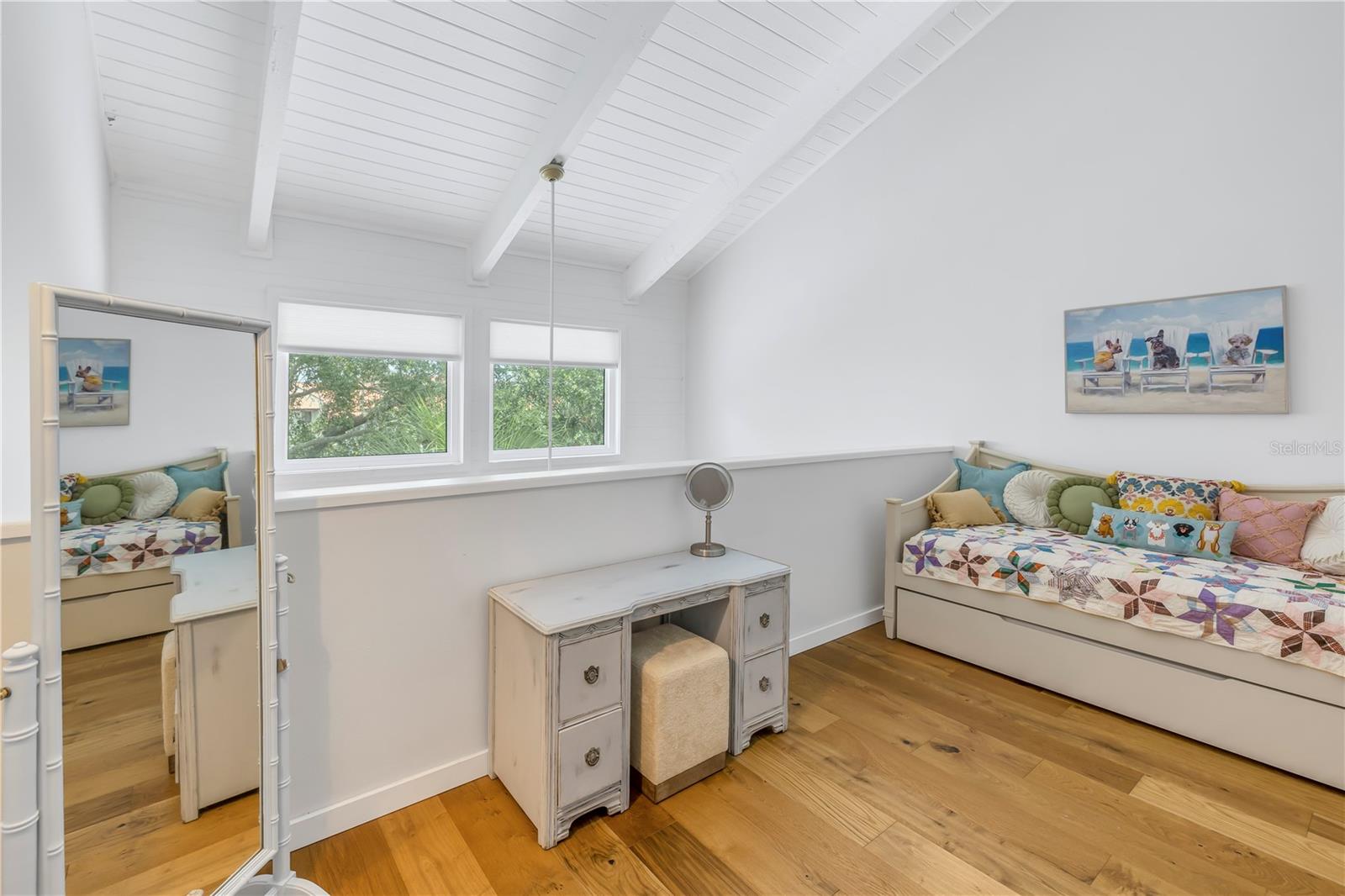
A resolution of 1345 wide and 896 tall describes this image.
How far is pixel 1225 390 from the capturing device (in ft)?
9.14

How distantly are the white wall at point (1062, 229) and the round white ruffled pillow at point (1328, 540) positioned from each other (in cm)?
23

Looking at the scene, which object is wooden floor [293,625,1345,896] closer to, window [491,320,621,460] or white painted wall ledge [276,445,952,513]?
white painted wall ledge [276,445,952,513]

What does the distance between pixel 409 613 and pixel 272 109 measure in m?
2.39

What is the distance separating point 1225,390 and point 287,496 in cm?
389

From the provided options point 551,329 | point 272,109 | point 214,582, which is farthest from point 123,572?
point 272,109

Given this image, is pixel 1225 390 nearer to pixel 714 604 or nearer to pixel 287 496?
pixel 714 604

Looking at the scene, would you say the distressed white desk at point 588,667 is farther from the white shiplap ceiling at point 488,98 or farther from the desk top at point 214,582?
the white shiplap ceiling at point 488,98

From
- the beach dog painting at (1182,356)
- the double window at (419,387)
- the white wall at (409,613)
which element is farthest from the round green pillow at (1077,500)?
the double window at (419,387)

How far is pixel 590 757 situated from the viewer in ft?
5.45

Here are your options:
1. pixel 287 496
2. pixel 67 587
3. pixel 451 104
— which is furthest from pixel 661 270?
pixel 67 587

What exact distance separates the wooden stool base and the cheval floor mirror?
2.87 ft

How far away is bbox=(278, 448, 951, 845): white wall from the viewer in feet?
5.25

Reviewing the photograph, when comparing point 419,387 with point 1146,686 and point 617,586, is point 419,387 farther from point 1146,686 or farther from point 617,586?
point 1146,686

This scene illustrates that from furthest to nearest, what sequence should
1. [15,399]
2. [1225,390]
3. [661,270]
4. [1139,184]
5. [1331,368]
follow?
1. [661,270]
2. [1139,184]
3. [1225,390]
4. [1331,368]
5. [15,399]
